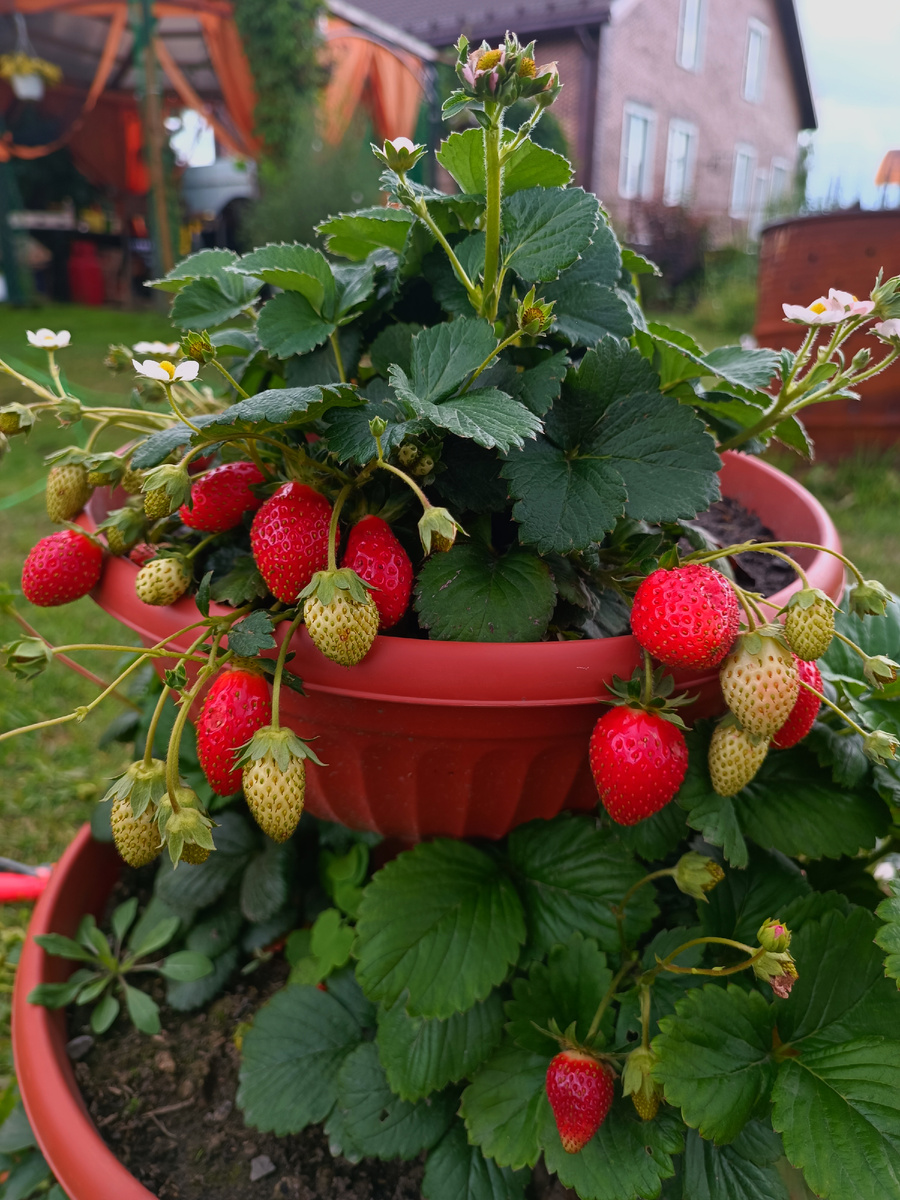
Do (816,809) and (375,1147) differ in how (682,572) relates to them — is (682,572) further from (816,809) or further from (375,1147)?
(375,1147)

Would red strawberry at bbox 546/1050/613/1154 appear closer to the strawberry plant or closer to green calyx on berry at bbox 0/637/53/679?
the strawberry plant

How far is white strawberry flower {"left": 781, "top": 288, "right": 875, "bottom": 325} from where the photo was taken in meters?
0.64

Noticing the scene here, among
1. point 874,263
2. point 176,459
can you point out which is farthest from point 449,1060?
point 874,263

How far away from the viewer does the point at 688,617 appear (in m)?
0.59

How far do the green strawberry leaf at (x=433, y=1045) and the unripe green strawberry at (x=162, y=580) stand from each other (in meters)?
0.42

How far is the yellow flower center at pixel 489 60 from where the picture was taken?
0.54m

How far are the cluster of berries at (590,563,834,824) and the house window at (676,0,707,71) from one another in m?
13.5

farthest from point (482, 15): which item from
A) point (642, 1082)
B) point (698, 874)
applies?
point (642, 1082)

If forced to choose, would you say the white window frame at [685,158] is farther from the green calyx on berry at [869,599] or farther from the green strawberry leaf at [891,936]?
the green strawberry leaf at [891,936]

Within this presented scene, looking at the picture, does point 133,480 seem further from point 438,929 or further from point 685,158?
point 685,158

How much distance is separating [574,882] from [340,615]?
382 mm

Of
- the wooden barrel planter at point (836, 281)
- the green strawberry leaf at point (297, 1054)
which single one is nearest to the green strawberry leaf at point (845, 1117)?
the green strawberry leaf at point (297, 1054)

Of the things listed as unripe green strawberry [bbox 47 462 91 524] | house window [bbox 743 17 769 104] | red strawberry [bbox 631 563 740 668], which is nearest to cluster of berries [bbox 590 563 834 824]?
red strawberry [bbox 631 563 740 668]

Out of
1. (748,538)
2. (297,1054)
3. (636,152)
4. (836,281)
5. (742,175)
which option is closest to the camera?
(297,1054)
